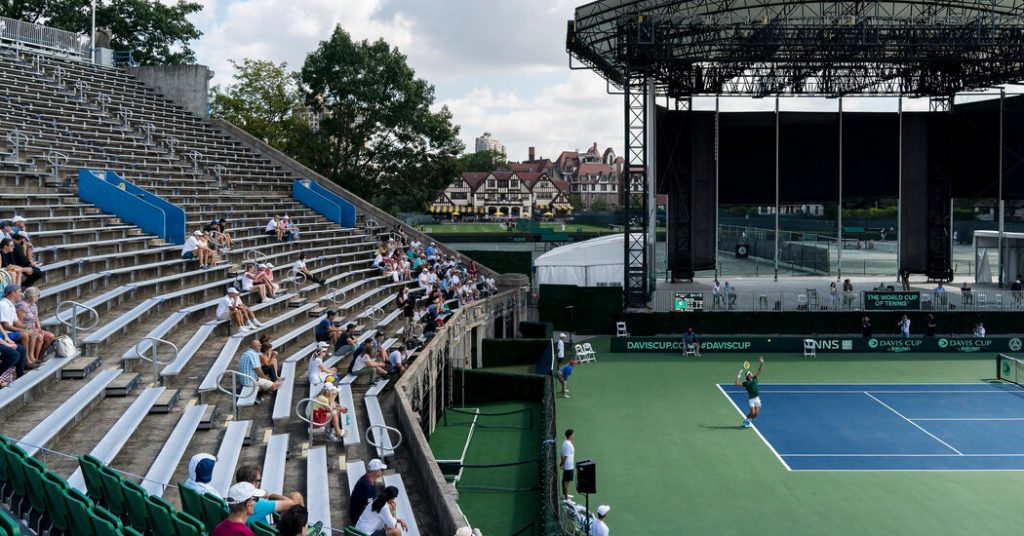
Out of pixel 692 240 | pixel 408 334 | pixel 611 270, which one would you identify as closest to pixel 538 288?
pixel 611 270

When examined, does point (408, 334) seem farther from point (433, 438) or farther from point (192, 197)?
point (192, 197)

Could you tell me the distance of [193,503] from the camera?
9172 millimetres

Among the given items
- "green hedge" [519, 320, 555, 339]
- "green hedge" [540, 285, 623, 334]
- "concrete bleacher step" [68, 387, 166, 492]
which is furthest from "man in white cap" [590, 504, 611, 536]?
"green hedge" [540, 285, 623, 334]

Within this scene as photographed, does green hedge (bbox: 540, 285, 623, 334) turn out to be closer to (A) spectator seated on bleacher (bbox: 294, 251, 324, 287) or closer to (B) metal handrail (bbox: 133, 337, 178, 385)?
(A) spectator seated on bleacher (bbox: 294, 251, 324, 287)

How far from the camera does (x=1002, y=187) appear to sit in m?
47.0

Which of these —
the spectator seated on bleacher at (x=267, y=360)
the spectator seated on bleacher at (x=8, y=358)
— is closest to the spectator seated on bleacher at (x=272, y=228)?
the spectator seated on bleacher at (x=267, y=360)

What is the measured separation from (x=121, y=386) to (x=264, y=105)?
47308 millimetres

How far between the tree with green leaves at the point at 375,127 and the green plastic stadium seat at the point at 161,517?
149 feet

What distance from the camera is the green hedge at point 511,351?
33.7m

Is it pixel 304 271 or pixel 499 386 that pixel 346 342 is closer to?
pixel 304 271

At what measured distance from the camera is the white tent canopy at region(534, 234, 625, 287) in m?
43.5

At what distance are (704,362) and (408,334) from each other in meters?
15.5

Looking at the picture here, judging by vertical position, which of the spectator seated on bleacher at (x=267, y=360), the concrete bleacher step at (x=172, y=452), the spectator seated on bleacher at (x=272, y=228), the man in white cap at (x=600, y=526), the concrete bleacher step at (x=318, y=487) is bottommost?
the man in white cap at (x=600, y=526)

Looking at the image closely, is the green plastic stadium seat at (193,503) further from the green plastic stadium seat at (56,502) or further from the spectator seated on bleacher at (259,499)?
the green plastic stadium seat at (56,502)
